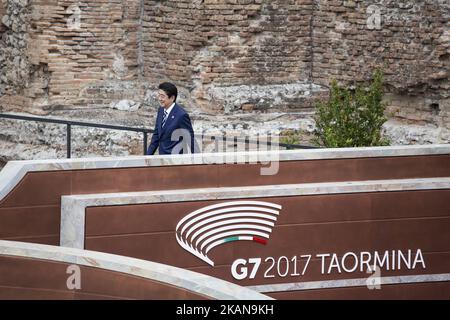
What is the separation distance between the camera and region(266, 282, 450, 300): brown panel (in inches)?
505

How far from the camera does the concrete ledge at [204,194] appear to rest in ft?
40.2

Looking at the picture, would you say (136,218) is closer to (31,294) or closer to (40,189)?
(40,189)

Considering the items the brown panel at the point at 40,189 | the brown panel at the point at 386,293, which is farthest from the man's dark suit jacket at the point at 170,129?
the brown panel at the point at 386,293

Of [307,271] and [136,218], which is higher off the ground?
[136,218]

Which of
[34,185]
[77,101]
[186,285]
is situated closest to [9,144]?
[77,101]

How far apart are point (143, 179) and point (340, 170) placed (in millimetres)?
1761

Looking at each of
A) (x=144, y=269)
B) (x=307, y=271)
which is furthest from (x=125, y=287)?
(x=307, y=271)

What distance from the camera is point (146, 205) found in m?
12.4

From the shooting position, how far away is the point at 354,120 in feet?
54.5

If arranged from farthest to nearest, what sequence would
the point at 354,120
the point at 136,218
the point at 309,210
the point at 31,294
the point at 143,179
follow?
the point at 354,120 < the point at 309,210 < the point at 143,179 < the point at 136,218 < the point at 31,294

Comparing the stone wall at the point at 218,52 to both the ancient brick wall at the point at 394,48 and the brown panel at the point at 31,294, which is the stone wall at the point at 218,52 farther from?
the brown panel at the point at 31,294

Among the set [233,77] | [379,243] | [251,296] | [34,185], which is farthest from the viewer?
[233,77]
